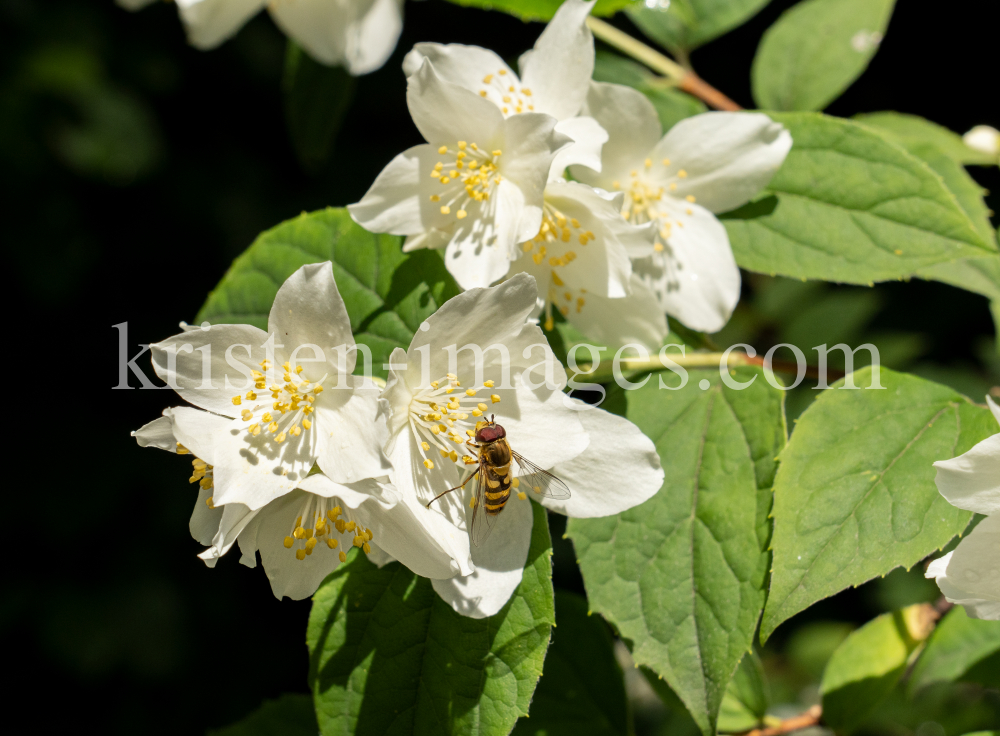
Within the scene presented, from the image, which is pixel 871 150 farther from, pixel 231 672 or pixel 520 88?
pixel 231 672

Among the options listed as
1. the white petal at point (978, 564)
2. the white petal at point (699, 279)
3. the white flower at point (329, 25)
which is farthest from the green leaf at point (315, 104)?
the white petal at point (978, 564)

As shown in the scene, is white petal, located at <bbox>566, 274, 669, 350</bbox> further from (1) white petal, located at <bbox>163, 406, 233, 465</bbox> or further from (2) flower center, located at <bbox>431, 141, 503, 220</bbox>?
(1) white petal, located at <bbox>163, 406, 233, 465</bbox>

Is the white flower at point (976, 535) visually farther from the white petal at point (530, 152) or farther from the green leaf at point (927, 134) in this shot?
the green leaf at point (927, 134)

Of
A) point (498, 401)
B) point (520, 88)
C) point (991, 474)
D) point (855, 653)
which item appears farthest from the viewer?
point (855, 653)

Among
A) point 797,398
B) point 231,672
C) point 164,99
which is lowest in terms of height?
point 231,672

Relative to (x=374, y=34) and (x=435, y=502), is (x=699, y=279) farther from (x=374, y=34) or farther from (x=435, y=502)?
(x=374, y=34)

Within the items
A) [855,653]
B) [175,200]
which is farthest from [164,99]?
[855,653]

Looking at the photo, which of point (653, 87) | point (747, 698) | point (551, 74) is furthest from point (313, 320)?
point (747, 698)
